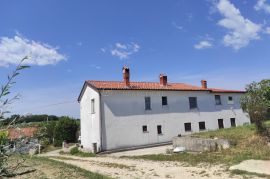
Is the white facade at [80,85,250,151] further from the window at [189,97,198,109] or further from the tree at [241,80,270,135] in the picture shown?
the tree at [241,80,270,135]

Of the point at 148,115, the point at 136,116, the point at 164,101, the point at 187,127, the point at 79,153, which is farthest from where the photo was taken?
the point at 187,127

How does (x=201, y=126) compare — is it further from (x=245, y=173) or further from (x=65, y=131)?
(x=245, y=173)

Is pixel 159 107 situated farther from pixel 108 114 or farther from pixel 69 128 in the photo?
pixel 69 128

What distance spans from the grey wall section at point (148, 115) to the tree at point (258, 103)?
12349mm

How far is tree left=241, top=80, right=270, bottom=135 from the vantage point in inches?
817

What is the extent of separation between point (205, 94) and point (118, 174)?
77.7 ft

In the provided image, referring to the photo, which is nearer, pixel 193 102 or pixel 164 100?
pixel 164 100

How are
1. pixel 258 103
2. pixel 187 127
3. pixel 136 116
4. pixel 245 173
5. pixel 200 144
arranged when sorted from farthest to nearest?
pixel 187 127, pixel 136 116, pixel 200 144, pixel 258 103, pixel 245 173

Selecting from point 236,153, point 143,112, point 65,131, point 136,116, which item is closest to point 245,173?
point 236,153

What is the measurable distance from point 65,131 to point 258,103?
27727mm

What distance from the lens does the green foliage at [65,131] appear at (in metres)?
42.1

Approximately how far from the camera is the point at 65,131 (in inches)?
Answer: 1670

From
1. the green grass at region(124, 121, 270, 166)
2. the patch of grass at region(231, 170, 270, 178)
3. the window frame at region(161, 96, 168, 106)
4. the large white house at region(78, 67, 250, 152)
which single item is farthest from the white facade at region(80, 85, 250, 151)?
the patch of grass at region(231, 170, 270, 178)

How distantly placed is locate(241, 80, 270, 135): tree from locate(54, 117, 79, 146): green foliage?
2615 cm
